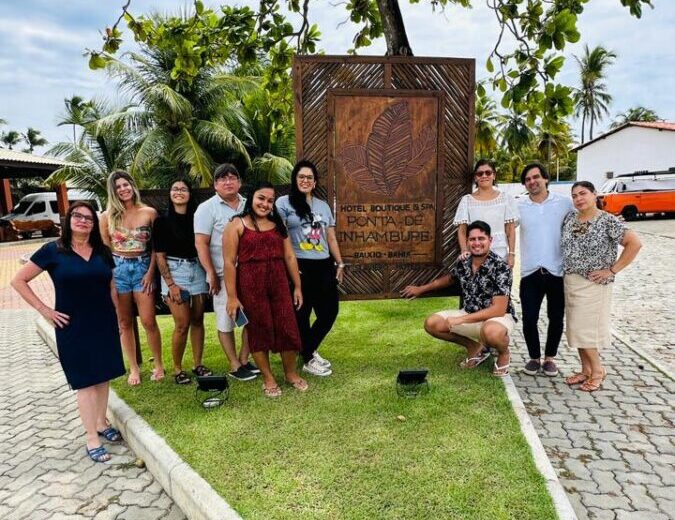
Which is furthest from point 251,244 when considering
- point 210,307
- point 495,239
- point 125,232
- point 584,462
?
point 584,462

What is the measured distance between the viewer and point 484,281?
4660 mm

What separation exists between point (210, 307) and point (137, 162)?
1130 centimetres

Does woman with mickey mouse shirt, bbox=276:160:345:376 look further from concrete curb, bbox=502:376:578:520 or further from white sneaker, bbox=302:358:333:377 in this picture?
concrete curb, bbox=502:376:578:520

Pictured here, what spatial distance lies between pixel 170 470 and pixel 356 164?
3.30 metres

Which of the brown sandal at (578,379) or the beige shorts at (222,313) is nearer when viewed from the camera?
the beige shorts at (222,313)

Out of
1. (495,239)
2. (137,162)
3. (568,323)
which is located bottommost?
(568,323)

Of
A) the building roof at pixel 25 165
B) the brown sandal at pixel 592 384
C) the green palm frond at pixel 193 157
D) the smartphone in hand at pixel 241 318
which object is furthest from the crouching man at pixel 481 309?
the building roof at pixel 25 165

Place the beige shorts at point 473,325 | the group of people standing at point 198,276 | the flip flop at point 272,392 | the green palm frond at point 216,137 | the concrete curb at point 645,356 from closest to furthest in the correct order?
the group of people standing at point 198,276 < the flip flop at point 272,392 < the beige shorts at point 473,325 < the concrete curb at point 645,356 < the green palm frond at point 216,137

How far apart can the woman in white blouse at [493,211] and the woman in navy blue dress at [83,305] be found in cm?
314

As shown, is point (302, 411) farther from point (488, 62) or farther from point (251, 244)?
point (488, 62)

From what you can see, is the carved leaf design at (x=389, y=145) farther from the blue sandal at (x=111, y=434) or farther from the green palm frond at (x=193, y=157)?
the green palm frond at (x=193, y=157)

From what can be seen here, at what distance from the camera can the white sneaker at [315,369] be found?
485cm

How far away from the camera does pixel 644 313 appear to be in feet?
24.7

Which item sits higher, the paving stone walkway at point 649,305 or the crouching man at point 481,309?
the crouching man at point 481,309
